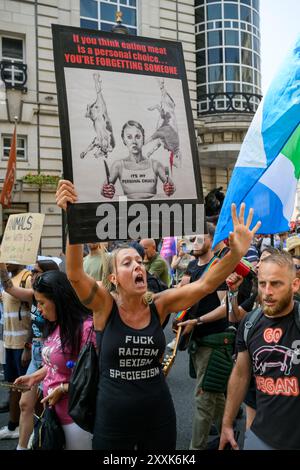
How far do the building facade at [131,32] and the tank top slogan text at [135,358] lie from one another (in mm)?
12805

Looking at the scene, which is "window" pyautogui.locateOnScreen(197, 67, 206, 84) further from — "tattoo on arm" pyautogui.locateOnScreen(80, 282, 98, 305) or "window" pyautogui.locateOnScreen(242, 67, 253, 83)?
"tattoo on arm" pyautogui.locateOnScreen(80, 282, 98, 305)

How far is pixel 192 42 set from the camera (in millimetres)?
19609

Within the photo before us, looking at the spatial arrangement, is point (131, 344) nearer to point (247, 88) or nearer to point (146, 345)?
point (146, 345)

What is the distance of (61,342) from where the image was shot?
3207mm

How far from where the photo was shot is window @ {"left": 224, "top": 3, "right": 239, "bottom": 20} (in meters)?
21.8

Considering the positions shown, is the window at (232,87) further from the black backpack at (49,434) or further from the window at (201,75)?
the black backpack at (49,434)

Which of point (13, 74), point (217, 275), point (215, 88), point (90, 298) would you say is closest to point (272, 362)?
point (217, 275)

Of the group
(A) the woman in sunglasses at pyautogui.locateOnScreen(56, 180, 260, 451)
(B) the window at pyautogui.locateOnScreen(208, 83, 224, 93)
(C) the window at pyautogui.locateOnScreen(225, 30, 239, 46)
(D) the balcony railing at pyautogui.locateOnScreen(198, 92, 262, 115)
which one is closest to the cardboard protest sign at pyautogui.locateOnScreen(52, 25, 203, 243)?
(A) the woman in sunglasses at pyautogui.locateOnScreen(56, 180, 260, 451)

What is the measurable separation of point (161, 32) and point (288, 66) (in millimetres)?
17107

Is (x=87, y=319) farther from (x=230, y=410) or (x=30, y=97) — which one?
(x=30, y=97)

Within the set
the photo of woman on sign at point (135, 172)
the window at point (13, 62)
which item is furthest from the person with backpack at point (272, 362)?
the window at point (13, 62)

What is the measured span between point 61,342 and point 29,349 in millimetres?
1682

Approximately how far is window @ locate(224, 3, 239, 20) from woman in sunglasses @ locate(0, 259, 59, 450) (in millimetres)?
20653

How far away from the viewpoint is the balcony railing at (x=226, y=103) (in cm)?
2141
